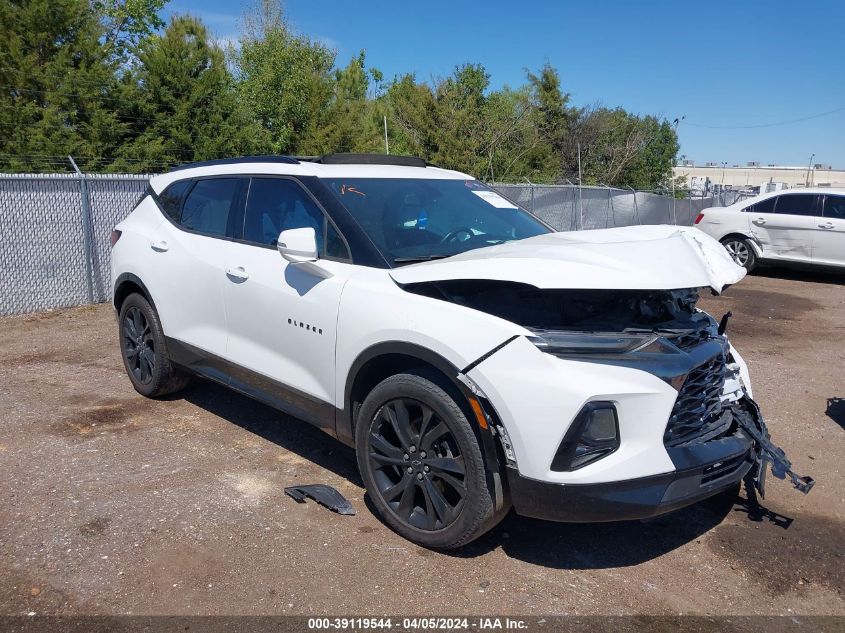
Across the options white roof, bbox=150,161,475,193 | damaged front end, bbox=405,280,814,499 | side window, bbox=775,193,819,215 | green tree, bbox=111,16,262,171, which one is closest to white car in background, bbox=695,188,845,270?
side window, bbox=775,193,819,215

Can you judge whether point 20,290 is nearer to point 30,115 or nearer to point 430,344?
point 430,344

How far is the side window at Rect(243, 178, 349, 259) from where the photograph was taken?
391 centimetres

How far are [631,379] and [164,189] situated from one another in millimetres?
3898

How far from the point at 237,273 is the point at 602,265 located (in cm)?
224

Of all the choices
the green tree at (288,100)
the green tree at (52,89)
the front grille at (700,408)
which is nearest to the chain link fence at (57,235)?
the front grille at (700,408)

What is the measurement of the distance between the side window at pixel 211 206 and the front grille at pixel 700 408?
295 centimetres

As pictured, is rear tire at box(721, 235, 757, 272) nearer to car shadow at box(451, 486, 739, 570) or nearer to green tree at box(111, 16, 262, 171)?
car shadow at box(451, 486, 739, 570)

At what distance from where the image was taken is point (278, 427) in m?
5.08

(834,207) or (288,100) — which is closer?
(834,207)

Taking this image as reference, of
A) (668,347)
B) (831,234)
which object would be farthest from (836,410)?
(831,234)

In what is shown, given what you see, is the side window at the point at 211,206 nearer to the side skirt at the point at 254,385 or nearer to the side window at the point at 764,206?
the side skirt at the point at 254,385

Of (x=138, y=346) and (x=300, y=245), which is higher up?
(x=300, y=245)

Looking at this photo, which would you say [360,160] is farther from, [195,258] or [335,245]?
[195,258]

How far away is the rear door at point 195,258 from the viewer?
4.57 m
